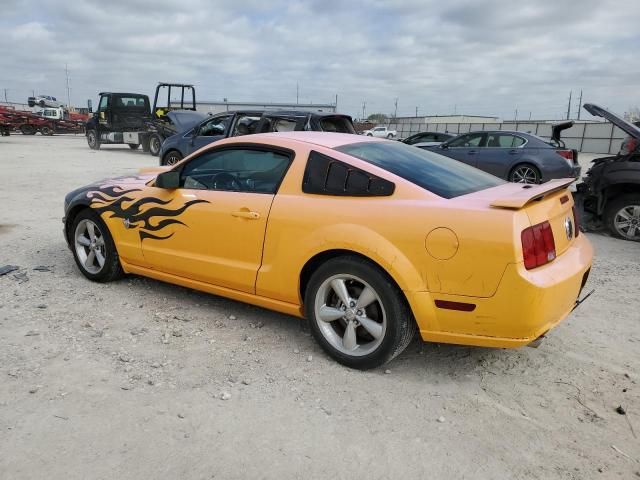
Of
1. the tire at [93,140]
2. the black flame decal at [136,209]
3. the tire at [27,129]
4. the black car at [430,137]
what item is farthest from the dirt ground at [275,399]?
the tire at [27,129]

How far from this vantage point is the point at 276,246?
3.50 meters

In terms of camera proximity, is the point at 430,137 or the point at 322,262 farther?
the point at 430,137

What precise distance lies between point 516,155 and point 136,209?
9484 mm

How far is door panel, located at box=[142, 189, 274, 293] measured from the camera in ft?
11.9

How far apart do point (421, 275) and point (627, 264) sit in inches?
161

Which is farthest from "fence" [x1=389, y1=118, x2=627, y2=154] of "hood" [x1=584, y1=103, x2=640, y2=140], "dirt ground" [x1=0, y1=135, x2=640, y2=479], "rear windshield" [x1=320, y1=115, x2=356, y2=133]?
"dirt ground" [x1=0, y1=135, x2=640, y2=479]

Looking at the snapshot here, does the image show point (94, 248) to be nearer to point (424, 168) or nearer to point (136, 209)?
point (136, 209)

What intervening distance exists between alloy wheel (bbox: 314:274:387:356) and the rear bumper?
0.95ft

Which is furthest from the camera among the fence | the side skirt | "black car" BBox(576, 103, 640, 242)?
the fence

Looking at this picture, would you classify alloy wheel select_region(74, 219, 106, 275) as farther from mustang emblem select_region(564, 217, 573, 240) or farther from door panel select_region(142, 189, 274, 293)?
mustang emblem select_region(564, 217, 573, 240)

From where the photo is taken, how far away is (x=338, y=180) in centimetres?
334

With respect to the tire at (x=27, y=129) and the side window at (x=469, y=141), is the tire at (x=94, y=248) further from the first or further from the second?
the tire at (x=27, y=129)

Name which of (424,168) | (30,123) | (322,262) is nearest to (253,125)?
(424,168)

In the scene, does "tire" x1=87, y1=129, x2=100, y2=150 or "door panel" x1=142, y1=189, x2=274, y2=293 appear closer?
"door panel" x1=142, y1=189, x2=274, y2=293
